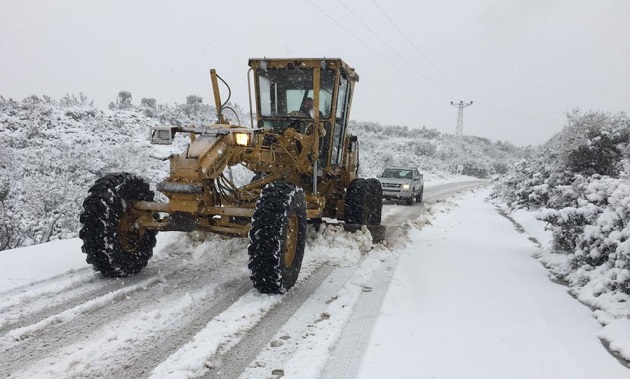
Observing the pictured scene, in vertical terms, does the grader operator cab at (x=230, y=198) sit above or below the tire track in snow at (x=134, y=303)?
above

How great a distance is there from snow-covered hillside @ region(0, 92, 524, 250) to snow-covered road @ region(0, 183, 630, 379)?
6.98ft

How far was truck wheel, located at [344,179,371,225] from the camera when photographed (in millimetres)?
7410

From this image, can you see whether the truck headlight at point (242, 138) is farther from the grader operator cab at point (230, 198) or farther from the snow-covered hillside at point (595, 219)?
the snow-covered hillside at point (595, 219)

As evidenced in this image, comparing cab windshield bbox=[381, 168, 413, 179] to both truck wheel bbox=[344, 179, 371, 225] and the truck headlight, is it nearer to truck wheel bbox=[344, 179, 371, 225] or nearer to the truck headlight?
truck wheel bbox=[344, 179, 371, 225]

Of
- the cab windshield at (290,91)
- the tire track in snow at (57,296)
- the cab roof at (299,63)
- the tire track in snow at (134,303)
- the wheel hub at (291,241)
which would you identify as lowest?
the tire track in snow at (134,303)

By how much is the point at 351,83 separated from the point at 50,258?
194 inches

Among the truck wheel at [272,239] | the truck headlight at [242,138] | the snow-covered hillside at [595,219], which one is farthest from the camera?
the truck headlight at [242,138]

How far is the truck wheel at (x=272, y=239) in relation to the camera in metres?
4.19

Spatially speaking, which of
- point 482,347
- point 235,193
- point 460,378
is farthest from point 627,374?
point 235,193

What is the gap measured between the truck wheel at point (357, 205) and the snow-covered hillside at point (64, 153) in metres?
2.35

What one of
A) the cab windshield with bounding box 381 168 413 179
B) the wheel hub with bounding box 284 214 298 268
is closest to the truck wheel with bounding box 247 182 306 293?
the wheel hub with bounding box 284 214 298 268

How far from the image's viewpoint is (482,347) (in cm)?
357

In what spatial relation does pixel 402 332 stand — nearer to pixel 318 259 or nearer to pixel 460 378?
pixel 460 378

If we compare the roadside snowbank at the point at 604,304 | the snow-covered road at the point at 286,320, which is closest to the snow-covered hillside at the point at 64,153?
the snow-covered road at the point at 286,320
